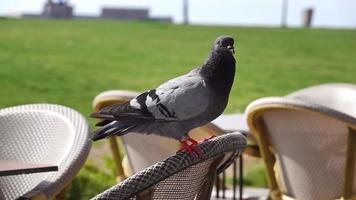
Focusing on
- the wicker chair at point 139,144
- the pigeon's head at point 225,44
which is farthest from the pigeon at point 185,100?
the wicker chair at point 139,144

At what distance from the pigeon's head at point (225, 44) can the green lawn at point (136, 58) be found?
8.04ft

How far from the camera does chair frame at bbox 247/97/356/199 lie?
1.98m

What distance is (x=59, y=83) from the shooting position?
4746 millimetres

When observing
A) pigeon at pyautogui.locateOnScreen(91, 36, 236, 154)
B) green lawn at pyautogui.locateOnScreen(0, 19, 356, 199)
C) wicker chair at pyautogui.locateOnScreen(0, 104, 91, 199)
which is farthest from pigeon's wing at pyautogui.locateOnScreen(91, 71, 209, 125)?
green lawn at pyautogui.locateOnScreen(0, 19, 356, 199)

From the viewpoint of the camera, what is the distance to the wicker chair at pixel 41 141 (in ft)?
5.95

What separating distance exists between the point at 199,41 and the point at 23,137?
151 inches

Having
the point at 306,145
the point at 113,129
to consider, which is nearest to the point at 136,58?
the point at 306,145

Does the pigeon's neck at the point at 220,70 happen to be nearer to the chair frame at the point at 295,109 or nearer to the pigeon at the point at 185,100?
the pigeon at the point at 185,100

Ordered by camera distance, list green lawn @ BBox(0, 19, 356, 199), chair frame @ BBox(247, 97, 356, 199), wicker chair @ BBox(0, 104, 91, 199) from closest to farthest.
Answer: wicker chair @ BBox(0, 104, 91, 199) → chair frame @ BBox(247, 97, 356, 199) → green lawn @ BBox(0, 19, 356, 199)

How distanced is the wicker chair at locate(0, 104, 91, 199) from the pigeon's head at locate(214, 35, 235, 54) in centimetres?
73

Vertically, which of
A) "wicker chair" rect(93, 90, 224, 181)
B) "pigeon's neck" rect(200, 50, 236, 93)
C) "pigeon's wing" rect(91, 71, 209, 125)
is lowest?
"wicker chair" rect(93, 90, 224, 181)

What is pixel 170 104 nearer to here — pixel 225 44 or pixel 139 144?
pixel 225 44

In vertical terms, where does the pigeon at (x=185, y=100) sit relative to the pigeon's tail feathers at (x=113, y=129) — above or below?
above

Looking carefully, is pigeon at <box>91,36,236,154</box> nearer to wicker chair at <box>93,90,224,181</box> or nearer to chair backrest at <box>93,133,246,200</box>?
chair backrest at <box>93,133,246,200</box>
